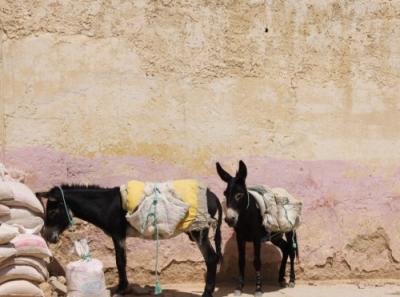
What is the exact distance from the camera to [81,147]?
8023 millimetres

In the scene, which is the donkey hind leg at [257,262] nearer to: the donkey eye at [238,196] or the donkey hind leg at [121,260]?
the donkey eye at [238,196]

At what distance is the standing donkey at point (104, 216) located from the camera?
7.23 meters

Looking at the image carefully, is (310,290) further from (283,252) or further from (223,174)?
(223,174)

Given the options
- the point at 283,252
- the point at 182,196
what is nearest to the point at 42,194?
the point at 182,196

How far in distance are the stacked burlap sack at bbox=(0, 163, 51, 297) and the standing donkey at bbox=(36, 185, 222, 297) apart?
0.19 meters

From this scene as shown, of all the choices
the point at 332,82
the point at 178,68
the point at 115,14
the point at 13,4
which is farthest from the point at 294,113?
the point at 13,4

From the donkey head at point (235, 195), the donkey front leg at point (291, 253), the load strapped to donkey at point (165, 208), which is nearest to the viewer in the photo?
the load strapped to donkey at point (165, 208)

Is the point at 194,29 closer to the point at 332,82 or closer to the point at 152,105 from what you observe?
the point at 152,105

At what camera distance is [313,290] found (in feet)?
26.7

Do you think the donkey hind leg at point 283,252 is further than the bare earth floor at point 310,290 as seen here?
Yes

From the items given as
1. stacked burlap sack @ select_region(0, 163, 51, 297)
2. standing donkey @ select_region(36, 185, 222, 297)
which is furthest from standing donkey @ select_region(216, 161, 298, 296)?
stacked burlap sack @ select_region(0, 163, 51, 297)

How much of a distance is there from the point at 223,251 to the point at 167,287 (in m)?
0.76

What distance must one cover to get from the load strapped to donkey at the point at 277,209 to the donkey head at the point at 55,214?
1.96 meters

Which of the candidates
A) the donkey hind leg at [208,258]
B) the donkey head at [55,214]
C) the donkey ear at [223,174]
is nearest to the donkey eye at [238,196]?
the donkey ear at [223,174]
